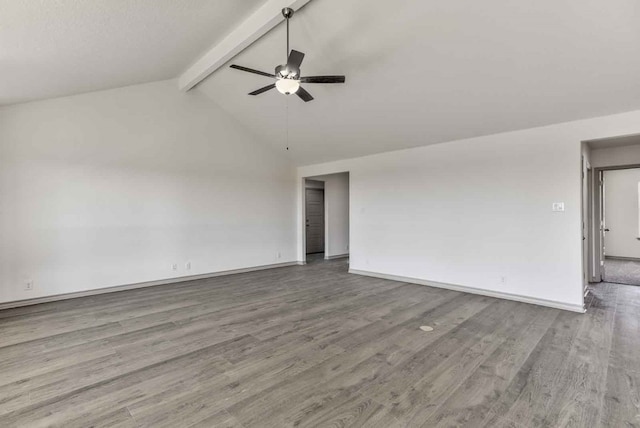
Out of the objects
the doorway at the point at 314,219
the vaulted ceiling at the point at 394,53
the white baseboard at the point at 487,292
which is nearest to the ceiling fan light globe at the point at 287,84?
the vaulted ceiling at the point at 394,53

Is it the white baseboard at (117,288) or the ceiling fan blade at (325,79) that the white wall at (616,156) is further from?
the white baseboard at (117,288)

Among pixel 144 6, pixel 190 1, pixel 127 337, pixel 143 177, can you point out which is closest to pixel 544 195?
pixel 190 1

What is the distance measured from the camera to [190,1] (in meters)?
2.95

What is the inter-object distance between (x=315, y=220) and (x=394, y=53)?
6383 mm

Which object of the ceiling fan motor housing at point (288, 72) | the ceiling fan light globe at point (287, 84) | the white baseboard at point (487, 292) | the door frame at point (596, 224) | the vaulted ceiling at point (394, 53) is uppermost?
the vaulted ceiling at point (394, 53)

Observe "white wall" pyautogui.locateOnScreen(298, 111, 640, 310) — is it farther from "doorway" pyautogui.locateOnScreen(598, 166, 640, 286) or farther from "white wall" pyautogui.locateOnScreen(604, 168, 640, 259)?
"white wall" pyautogui.locateOnScreen(604, 168, 640, 259)

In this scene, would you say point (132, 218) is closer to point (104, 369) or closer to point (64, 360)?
point (64, 360)

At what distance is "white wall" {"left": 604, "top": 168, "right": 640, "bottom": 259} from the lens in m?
7.61

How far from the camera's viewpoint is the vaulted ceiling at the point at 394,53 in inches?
104

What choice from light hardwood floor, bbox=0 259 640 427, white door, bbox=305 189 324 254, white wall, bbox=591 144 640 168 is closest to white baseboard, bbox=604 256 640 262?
white wall, bbox=591 144 640 168

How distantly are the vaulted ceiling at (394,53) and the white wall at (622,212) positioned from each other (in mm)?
5952

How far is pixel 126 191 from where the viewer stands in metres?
5.10

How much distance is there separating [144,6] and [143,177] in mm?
3235

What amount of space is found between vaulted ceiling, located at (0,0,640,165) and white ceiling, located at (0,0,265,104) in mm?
16
